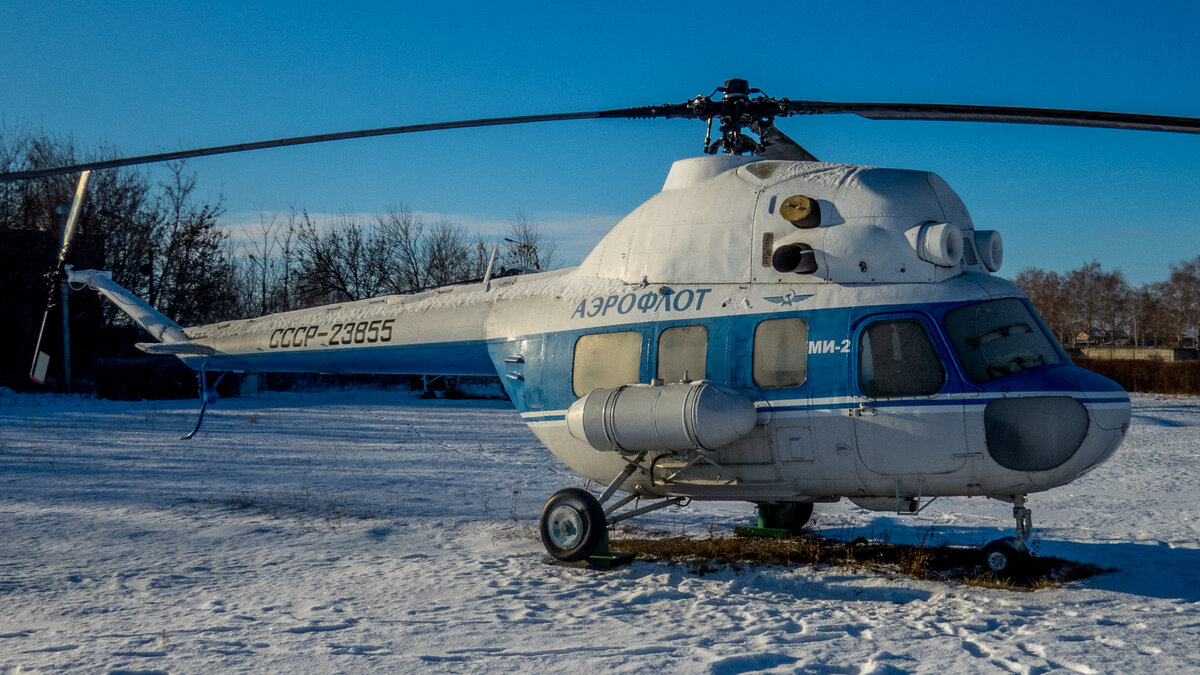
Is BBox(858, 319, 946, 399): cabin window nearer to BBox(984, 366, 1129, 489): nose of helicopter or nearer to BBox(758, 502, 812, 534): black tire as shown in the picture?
BBox(984, 366, 1129, 489): nose of helicopter

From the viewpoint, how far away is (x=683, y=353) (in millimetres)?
7641

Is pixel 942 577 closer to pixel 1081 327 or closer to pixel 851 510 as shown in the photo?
pixel 851 510

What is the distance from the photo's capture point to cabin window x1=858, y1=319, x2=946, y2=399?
6.74 metres

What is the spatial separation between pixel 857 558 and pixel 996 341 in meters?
2.60

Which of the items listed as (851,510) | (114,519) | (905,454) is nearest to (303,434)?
(114,519)

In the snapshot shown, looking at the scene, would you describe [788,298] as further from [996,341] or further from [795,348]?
[996,341]

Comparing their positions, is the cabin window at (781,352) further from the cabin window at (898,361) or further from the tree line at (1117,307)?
the tree line at (1117,307)

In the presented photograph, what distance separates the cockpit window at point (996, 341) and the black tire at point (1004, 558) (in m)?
1.41

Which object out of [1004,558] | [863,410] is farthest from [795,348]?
[1004,558]

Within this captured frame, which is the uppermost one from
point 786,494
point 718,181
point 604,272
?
point 718,181

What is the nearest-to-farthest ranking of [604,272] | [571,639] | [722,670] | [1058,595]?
[722,670], [571,639], [1058,595], [604,272]

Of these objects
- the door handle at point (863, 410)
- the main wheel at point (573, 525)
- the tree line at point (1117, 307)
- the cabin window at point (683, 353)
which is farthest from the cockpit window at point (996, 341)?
the tree line at point (1117, 307)

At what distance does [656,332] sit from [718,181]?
153 centimetres

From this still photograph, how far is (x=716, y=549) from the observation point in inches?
326
